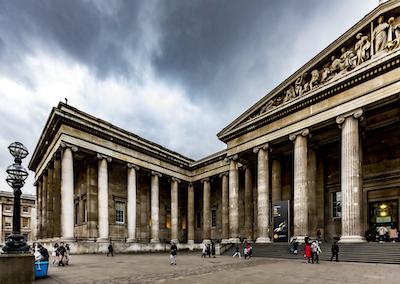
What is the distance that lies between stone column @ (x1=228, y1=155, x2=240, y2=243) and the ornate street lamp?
2362 cm

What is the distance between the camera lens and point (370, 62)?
1973 cm

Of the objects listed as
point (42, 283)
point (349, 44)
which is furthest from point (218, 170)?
point (42, 283)

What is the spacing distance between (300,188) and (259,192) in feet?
15.0

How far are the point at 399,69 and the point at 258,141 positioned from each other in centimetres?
1329

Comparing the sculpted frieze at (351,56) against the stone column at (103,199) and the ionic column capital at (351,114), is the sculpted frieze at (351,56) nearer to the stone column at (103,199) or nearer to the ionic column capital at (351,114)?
the ionic column capital at (351,114)

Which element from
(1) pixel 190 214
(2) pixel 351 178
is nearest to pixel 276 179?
(2) pixel 351 178

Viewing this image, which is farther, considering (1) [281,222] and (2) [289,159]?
(2) [289,159]

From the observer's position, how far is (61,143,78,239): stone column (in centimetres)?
2573

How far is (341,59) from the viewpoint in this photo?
22.2 meters

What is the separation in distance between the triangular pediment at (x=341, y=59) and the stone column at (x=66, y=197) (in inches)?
732

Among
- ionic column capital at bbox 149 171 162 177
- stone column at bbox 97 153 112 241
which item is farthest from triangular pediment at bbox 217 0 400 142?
stone column at bbox 97 153 112 241

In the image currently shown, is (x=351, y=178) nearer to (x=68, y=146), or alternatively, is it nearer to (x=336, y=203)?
(x=336, y=203)

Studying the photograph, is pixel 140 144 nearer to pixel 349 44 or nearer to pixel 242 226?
pixel 242 226

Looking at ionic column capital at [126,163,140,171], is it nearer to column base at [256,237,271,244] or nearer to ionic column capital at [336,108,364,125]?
column base at [256,237,271,244]
